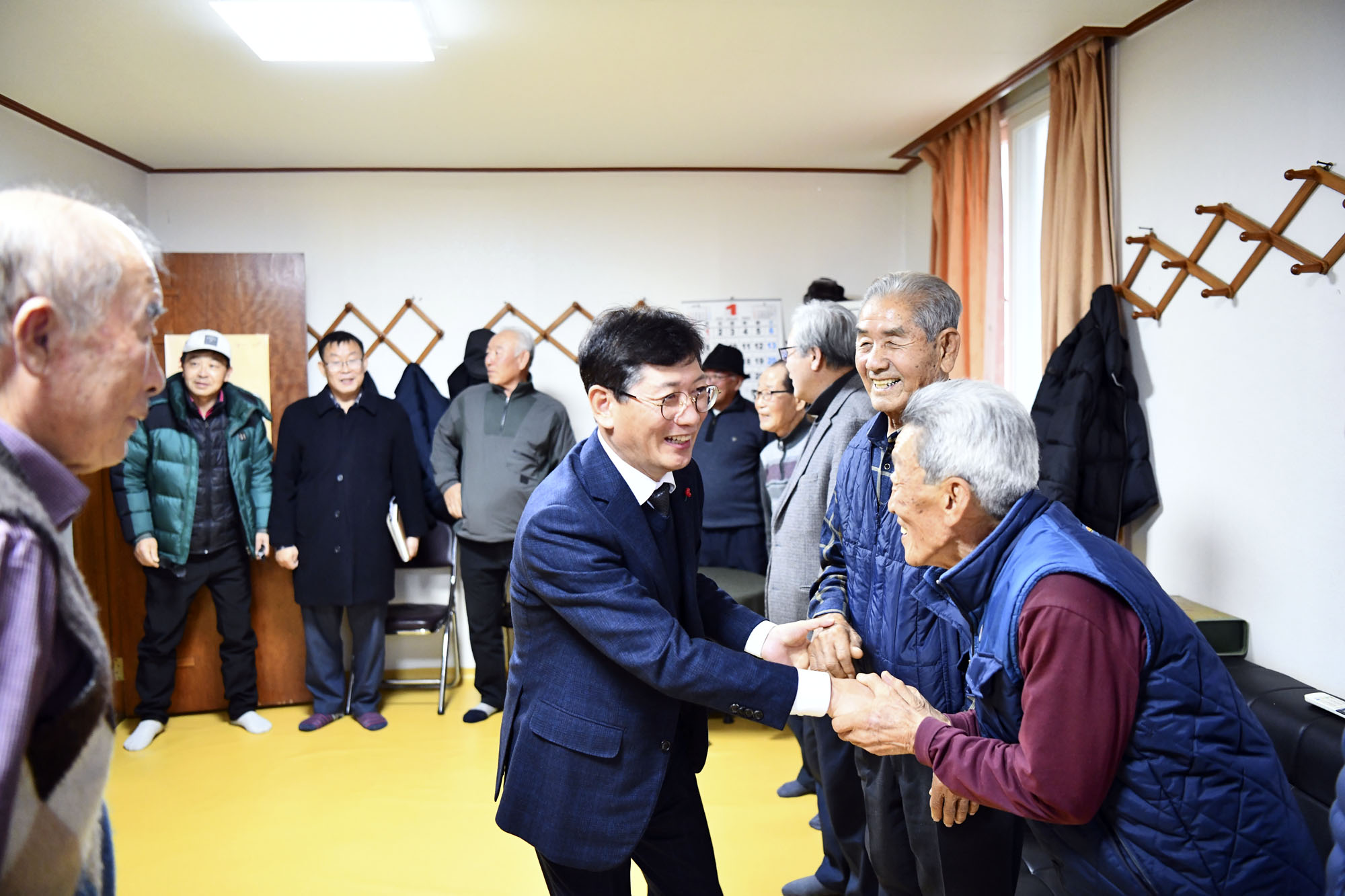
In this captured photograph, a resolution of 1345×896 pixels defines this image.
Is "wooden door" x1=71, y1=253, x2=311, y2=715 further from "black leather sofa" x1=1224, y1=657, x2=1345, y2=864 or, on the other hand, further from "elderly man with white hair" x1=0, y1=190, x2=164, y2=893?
"black leather sofa" x1=1224, y1=657, x2=1345, y2=864

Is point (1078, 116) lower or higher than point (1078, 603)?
higher

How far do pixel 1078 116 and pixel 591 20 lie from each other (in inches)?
68.5

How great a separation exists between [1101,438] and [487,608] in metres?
2.77

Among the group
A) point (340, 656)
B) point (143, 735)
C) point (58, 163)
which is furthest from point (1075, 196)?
point (143, 735)

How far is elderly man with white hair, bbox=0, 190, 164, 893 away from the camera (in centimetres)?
68

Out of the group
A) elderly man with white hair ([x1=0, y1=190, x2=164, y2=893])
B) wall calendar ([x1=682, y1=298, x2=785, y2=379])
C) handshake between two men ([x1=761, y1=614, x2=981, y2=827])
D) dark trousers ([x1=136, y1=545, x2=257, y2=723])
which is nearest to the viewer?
elderly man with white hair ([x1=0, y1=190, x2=164, y2=893])

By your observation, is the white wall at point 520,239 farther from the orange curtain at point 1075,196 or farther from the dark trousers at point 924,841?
the dark trousers at point 924,841

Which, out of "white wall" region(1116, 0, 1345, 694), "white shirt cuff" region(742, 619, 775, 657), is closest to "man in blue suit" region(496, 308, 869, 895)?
"white shirt cuff" region(742, 619, 775, 657)

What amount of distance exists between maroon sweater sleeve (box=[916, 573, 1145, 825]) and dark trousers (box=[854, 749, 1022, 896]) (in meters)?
0.55

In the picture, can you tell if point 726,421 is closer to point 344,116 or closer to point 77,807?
point 344,116

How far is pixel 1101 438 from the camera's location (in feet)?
9.98

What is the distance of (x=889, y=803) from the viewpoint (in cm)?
193

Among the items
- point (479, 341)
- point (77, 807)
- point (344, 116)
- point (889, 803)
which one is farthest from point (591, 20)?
point (77, 807)

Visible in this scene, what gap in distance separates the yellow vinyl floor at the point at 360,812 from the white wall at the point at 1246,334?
1547 millimetres
